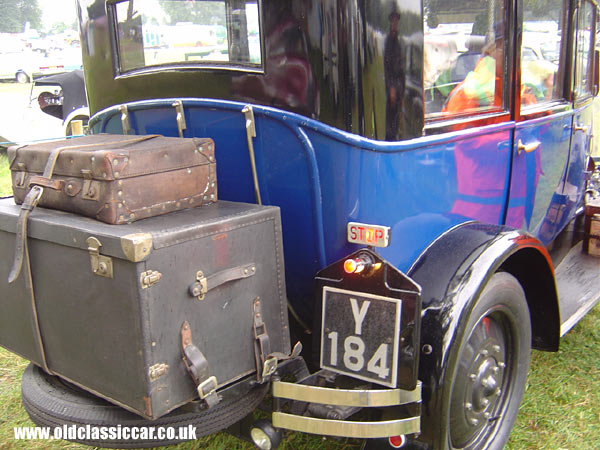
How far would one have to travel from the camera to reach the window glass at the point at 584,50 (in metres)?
3.18

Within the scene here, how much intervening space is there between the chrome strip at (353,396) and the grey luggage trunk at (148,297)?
7.6 inches

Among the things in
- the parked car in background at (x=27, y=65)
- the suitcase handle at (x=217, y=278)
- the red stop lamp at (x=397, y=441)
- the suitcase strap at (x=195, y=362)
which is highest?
the parked car in background at (x=27, y=65)

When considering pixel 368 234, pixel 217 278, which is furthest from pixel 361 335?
pixel 217 278

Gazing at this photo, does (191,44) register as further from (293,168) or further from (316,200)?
(316,200)

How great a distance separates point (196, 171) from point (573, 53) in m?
2.38

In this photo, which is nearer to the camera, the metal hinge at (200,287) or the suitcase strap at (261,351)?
the metal hinge at (200,287)

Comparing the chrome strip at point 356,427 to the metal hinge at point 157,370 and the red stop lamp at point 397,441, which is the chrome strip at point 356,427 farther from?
the metal hinge at point 157,370

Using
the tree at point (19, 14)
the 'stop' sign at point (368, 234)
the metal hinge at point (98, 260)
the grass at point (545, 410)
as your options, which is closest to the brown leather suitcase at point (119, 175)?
the metal hinge at point (98, 260)

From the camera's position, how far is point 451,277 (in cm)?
191

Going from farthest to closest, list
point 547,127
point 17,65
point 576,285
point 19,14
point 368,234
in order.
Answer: point 19,14, point 17,65, point 576,285, point 547,127, point 368,234

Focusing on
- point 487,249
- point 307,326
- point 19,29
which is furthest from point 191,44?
point 19,29

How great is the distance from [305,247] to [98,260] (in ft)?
2.38

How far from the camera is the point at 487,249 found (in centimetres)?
201

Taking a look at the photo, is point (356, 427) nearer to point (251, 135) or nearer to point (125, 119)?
point (251, 135)
